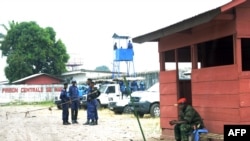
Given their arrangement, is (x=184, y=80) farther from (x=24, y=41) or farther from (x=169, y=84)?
(x=24, y=41)

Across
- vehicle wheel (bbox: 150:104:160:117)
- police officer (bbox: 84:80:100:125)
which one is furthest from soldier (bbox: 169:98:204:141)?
vehicle wheel (bbox: 150:104:160:117)

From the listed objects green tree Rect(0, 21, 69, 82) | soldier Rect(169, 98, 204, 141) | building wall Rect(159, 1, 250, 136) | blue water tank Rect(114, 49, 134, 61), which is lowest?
soldier Rect(169, 98, 204, 141)

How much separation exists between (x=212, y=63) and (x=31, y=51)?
44.7 meters

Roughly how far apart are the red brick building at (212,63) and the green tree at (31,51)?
42.4 meters

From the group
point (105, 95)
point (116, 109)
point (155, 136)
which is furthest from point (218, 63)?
point (105, 95)

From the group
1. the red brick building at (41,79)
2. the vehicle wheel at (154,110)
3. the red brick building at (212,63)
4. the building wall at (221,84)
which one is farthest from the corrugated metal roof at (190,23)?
the red brick building at (41,79)

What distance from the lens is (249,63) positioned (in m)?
10.1

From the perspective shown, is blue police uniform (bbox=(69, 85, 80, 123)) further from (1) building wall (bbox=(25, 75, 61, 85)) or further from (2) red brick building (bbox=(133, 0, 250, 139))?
(1) building wall (bbox=(25, 75, 61, 85))

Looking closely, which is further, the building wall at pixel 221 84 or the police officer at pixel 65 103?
the police officer at pixel 65 103

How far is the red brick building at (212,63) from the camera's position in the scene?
841 centimetres

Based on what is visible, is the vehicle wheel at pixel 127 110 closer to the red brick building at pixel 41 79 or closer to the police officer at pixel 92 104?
the police officer at pixel 92 104

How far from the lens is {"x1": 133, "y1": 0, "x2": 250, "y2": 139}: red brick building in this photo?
8414 mm

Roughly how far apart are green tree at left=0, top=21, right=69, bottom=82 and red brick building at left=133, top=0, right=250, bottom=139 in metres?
42.4

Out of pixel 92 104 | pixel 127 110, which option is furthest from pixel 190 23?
pixel 127 110
